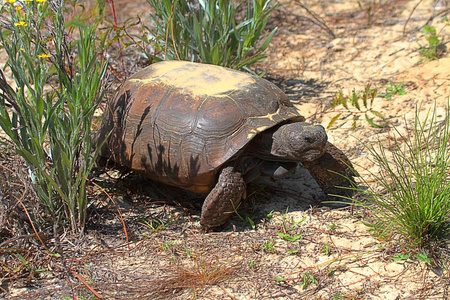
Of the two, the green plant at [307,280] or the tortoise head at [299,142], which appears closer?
the green plant at [307,280]

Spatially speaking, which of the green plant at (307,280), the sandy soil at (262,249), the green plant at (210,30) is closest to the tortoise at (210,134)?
the sandy soil at (262,249)

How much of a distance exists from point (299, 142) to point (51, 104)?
1.64 meters

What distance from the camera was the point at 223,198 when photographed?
3.11 m

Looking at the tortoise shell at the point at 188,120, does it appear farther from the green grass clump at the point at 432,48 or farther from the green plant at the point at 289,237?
the green grass clump at the point at 432,48

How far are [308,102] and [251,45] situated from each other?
0.89 m

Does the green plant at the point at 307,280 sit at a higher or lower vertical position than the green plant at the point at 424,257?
lower

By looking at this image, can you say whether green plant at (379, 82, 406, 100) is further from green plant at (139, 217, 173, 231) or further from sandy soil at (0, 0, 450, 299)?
green plant at (139, 217, 173, 231)

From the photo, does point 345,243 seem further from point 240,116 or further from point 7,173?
point 7,173

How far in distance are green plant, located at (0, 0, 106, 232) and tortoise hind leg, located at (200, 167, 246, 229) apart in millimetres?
834

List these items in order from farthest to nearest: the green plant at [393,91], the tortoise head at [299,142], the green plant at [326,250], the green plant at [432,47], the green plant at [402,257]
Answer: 1. the green plant at [432,47]
2. the green plant at [393,91]
3. the tortoise head at [299,142]
4. the green plant at [326,250]
5. the green plant at [402,257]

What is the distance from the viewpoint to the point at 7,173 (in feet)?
10.2

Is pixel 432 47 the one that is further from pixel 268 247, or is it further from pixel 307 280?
pixel 307 280

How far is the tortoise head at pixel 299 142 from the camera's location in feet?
10.3

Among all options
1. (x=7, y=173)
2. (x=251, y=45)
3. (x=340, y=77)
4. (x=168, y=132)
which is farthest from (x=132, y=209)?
(x=340, y=77)
